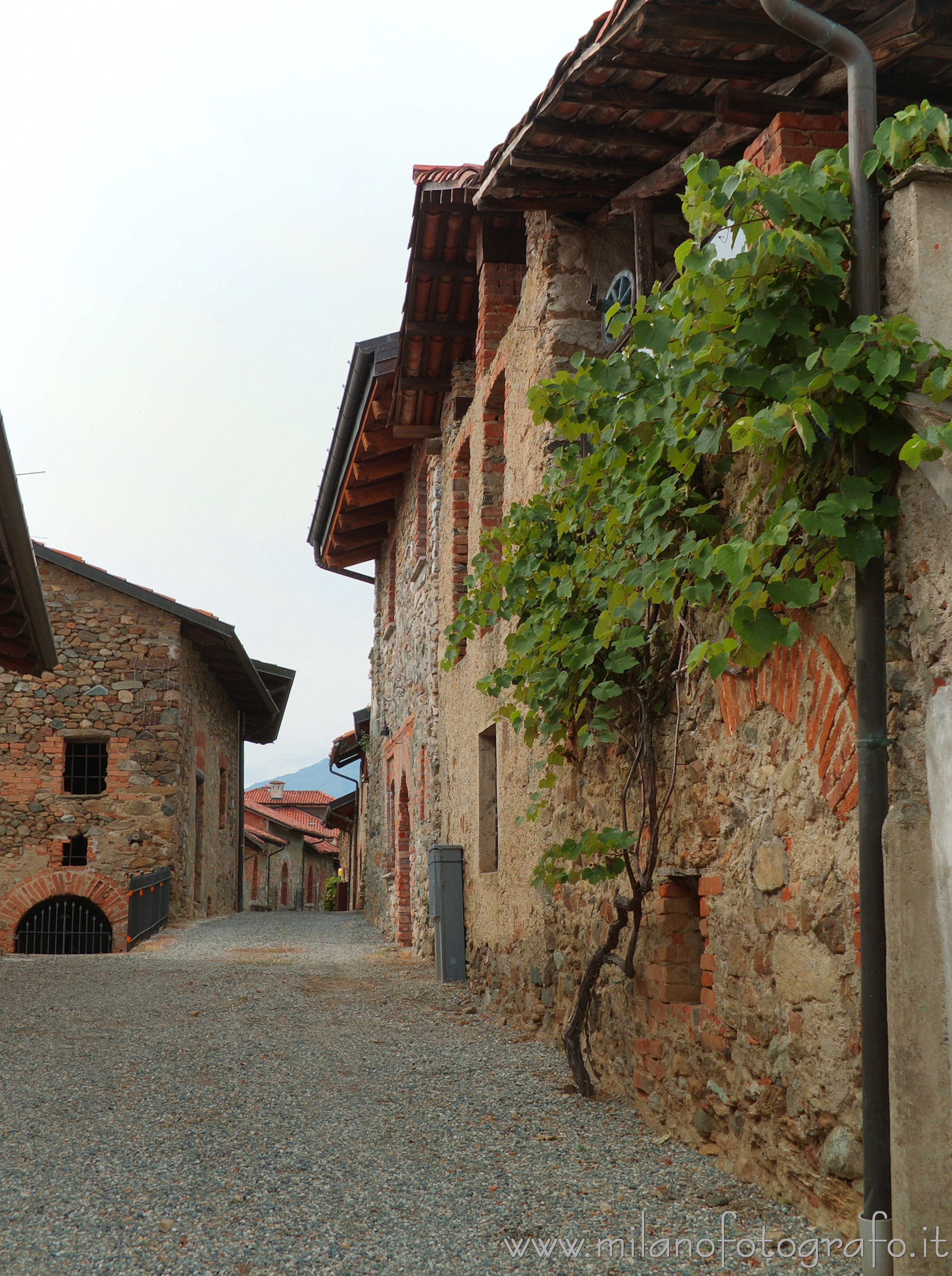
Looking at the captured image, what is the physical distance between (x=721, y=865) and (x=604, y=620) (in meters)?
0.92

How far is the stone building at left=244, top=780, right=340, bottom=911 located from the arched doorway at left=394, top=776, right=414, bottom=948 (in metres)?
18.3

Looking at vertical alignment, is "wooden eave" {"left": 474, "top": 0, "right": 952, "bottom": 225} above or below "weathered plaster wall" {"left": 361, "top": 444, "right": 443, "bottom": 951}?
above

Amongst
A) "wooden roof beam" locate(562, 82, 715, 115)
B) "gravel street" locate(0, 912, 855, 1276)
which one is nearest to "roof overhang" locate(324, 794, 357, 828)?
"gravel street" locate(0, 912, 855, 1276)

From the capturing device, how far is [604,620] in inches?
153

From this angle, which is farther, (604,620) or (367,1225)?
(604,620)

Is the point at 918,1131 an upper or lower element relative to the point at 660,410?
lower

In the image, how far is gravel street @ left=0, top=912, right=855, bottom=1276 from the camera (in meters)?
2.86

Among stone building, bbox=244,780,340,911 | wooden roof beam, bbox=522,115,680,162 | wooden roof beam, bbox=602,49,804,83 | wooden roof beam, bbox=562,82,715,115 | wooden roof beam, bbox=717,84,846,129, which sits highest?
wooden roof beam, bbox=522,115,680,162

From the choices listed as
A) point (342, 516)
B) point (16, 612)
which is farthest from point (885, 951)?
point (342, 516)

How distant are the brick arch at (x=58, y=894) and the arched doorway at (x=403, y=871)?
327 centimetres

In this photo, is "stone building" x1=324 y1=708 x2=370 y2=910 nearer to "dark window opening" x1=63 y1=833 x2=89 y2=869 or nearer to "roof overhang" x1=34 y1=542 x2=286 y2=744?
"roof overhang" x1=34 y1=542 x2=286 y2=744

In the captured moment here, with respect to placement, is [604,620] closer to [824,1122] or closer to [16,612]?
[824,1122]

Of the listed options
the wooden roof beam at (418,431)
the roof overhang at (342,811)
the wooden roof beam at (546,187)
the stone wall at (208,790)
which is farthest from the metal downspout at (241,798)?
the wooden roof beam at (546,187)

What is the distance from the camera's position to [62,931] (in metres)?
13.5
